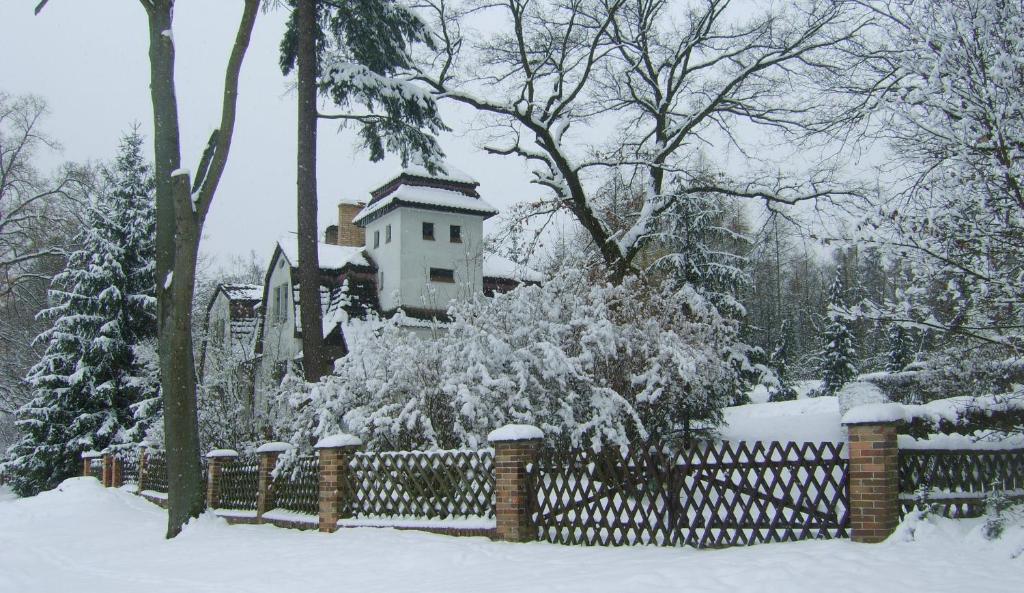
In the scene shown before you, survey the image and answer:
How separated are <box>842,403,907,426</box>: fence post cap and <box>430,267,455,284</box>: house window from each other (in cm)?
2017

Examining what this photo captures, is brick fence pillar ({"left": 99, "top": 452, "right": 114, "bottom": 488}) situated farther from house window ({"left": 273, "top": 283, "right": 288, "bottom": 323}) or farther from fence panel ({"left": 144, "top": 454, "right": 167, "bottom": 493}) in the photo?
house window ({"left": 273, "top": 283, "right": 288, "bottom": 323})

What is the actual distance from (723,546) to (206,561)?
5757 millimetres

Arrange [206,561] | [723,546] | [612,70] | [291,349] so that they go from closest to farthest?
1. [723,546]
2. [206,561]
3. [612,70]
4. [291,349]

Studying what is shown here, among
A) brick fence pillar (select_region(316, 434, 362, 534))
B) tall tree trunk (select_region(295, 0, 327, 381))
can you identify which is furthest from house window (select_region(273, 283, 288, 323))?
brick fence pillar (select_region(316, 434, 362, 534))

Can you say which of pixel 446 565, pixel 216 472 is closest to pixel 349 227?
pixel 216 472

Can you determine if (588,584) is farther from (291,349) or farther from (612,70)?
(291,349)

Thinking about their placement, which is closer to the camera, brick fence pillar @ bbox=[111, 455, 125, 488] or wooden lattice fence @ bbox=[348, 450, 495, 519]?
wooden lattice fence @ bbox=[348, 450, 495, 519]

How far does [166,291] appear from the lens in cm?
1179

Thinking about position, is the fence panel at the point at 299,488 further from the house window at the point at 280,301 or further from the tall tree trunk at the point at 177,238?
the house window at the point at 280,301

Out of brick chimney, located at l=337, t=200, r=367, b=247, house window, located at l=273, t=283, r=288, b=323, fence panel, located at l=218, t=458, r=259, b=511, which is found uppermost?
brick chimney, located at l=337, t=200, r=367, b=247

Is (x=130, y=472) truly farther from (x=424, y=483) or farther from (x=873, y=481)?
(x=873, y=481)

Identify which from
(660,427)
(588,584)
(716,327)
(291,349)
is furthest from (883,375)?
(291,349)

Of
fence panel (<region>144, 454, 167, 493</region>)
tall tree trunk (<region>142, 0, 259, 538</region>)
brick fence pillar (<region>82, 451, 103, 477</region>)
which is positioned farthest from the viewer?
brick fence pillar (<region>82, 451, 103, 477</region>)

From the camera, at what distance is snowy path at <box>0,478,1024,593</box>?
229 inches
